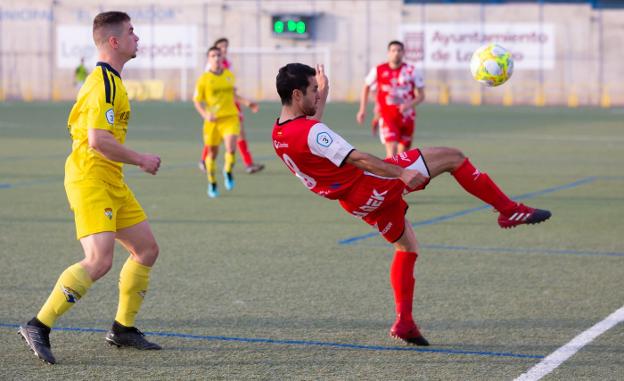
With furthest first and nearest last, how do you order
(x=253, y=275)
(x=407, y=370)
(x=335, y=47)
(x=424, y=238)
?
1. (x=335, y=47)
2. (x=424, y=238)
3. (x=253, y=275)
4. (x=407, y=370)

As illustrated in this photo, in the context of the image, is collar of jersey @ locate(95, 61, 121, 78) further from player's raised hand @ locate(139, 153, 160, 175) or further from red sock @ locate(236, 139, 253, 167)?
red sock @ locate(236, 139, 253, 167)

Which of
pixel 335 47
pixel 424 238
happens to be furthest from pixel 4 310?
pixel 335 47

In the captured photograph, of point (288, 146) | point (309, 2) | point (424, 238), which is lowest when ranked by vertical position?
point (424, 238)

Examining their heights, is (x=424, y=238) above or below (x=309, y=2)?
below

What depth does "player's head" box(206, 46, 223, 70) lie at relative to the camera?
626 inches

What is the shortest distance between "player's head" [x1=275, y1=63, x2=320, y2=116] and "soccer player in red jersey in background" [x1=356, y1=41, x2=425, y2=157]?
9.51 meters

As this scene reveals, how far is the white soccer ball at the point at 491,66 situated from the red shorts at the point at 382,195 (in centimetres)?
214

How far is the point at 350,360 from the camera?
6.27 meters

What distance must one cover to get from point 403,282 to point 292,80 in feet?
4.87

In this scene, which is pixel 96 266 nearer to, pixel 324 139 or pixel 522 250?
pixel 324 139

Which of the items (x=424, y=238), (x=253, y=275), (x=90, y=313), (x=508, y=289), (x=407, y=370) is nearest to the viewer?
(x=407, y=370)

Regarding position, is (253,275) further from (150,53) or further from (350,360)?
(150,53)

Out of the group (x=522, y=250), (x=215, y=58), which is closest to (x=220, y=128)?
(x=215, y=58)

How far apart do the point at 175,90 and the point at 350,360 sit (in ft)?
157
